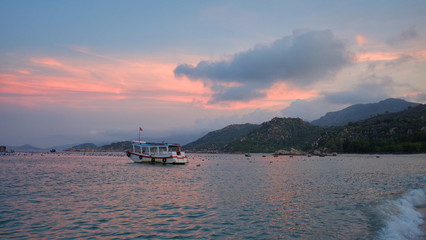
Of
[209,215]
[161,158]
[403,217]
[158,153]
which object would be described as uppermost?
[158,153]

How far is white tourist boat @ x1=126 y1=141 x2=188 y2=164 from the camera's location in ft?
299

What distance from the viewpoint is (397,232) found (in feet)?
58.9

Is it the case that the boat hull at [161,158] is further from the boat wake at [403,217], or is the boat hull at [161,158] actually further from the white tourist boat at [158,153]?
the boat wake at [403,217]

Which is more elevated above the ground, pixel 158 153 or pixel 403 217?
pixel 158 153

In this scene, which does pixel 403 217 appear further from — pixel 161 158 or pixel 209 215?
pixel 161 158

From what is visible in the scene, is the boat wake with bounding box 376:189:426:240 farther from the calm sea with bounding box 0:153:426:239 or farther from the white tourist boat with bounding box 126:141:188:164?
the white tourist boat with bounding box 126:141:188:164

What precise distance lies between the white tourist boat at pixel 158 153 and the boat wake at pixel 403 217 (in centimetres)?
6846

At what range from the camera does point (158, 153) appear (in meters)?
92.8

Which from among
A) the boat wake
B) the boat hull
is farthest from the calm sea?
the boat hull

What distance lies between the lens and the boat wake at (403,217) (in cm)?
1761

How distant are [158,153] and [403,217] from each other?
77534 millimetres

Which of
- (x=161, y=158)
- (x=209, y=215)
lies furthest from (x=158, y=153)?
(x=209, y=215)

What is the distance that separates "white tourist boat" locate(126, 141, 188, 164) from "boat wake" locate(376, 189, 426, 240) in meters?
68.5

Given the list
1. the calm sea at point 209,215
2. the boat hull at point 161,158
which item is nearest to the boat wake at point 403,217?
the calm sea at point 209,215
